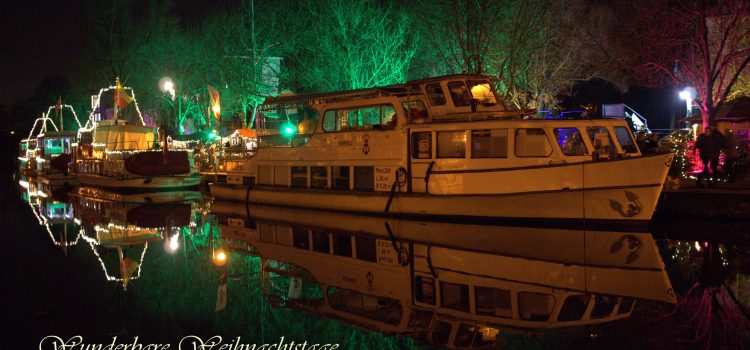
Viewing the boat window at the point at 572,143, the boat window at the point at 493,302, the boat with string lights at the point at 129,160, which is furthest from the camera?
the boat with string lights at the point at 129,160

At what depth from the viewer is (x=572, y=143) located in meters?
16.7

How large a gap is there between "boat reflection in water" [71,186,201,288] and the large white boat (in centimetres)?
434

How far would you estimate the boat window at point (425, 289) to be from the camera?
32.6 ft

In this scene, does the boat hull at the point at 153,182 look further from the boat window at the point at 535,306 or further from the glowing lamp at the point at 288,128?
the boat window at the point at 535,306

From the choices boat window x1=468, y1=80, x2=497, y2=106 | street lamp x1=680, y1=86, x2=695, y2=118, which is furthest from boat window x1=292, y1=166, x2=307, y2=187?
street lamp x1=680, y1=86, x2=695, y2=118

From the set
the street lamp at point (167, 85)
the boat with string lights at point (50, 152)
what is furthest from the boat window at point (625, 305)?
the boat with string lights at point (50, 152)

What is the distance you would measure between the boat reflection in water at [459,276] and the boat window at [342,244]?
2cm

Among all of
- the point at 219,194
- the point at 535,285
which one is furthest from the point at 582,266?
the point at 219,194

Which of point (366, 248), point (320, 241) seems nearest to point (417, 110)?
point (320, 241)

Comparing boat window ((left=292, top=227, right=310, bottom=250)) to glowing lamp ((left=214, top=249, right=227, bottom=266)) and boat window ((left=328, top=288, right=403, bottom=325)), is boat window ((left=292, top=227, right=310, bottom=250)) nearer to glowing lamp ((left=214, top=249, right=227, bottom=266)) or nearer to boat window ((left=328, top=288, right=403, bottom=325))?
glowing lamp ((left=214, top=249, right=227, bottom=266))

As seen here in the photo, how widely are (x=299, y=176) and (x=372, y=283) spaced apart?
459 inches

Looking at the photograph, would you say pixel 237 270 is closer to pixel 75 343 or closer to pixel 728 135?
pixel 75 343

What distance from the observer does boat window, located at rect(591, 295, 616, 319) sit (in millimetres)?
8680

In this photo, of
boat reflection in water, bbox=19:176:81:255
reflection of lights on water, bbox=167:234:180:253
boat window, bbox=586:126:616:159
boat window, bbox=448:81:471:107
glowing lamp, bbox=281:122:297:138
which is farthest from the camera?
glowing lamp, bbox=281:122:297:138
